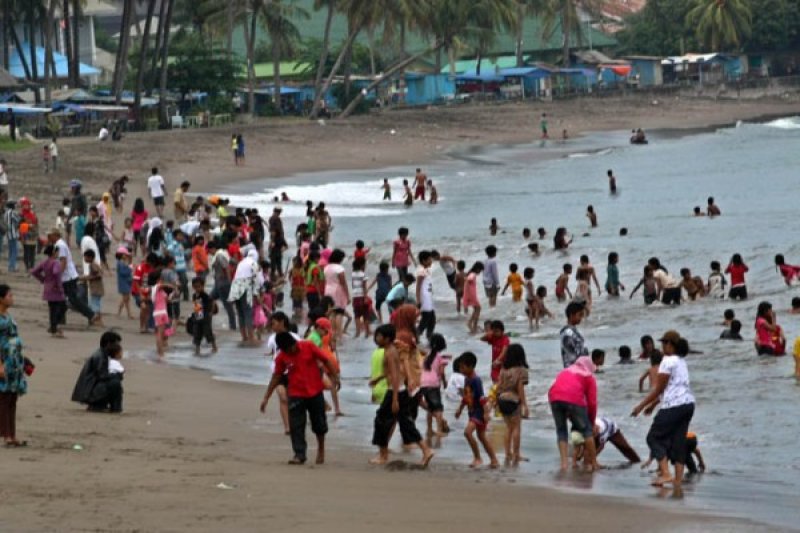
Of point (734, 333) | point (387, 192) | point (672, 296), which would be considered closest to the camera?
point (734, 333)

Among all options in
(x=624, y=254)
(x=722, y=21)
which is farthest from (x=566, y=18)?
(x=624, y=254)

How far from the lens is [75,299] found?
2045 cm

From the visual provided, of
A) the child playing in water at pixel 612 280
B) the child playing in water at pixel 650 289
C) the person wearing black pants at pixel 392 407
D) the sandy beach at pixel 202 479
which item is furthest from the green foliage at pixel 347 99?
the person wearing black pants at pixel 392 407

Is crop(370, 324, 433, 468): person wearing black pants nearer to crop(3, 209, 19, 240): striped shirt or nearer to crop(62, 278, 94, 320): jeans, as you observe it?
crop(62, 278, 94, 320): jeans

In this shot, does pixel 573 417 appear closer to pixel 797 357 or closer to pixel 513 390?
pixel 513 390

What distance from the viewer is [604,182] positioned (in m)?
55.6

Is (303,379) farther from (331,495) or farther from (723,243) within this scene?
(723,243)

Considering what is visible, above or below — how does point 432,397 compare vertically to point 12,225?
below

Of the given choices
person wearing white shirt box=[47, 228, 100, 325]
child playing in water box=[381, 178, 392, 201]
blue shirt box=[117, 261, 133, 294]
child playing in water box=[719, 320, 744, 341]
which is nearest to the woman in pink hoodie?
child playing in water box=[719, 320, 744, 341]

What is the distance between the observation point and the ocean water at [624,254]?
13227 millimetres

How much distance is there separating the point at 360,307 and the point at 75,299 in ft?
11.7

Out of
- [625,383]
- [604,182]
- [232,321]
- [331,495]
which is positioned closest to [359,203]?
[604,182]

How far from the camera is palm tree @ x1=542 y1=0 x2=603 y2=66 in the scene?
105m

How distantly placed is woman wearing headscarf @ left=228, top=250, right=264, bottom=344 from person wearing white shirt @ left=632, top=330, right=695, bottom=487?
30.1 feet
